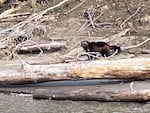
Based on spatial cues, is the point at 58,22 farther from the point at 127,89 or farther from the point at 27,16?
the point at 127,89

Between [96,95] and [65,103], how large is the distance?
1.81 ft

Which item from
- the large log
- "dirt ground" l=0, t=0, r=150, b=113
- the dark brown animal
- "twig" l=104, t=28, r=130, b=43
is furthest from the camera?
"twig" l=104, t=28, r=130, b=43

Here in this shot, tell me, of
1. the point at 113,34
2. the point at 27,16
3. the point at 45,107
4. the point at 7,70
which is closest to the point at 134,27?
the point at 113,34

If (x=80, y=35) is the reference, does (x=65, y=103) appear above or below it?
below

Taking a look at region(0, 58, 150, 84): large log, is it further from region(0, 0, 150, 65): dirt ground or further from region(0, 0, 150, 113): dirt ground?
region(0, 0, 150, 65): dirt ground

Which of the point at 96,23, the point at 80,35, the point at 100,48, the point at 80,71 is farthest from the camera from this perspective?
the point at 96,23

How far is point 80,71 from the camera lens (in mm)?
9883

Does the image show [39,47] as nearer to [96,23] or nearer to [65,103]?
[96,23]

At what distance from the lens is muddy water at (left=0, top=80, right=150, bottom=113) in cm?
873

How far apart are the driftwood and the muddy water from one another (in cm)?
7

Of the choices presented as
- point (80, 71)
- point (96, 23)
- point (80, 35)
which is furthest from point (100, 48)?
point (96, 23)

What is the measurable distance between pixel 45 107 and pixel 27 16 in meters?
6.66

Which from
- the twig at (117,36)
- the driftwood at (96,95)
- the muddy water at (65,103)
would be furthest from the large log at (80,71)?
the twig at (117,36)

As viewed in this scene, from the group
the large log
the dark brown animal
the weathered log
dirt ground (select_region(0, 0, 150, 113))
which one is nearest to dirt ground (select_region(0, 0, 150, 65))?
dirt ground (select_region(0, 0, 150, 113))
